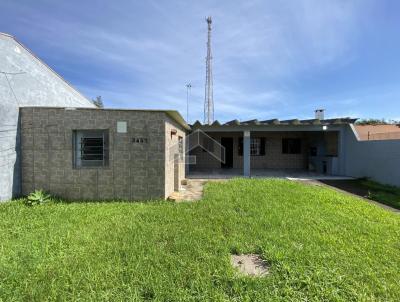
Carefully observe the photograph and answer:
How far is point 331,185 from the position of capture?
34.8 feet

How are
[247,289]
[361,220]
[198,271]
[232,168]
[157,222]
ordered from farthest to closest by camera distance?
[232,168] → [361,220] → [157,222] → [198,271] → [247,289]

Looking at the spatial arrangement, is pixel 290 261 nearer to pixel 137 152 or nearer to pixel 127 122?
pixel 137 152

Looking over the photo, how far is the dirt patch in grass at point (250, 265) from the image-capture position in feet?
10.7

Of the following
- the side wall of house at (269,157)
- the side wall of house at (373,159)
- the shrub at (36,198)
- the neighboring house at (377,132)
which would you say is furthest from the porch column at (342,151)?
the shrub at (36,198)

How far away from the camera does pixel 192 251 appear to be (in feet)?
12.2

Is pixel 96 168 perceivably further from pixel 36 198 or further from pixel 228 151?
pixel 228 151

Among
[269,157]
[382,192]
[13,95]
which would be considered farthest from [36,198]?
[269,157]

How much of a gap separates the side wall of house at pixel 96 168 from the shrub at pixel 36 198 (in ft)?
1.20

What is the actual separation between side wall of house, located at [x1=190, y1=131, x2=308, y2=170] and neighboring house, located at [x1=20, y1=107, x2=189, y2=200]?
9784 mm

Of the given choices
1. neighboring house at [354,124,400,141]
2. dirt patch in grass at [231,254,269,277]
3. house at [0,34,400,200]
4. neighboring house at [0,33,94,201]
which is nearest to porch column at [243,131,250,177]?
neighboring house at [354,124,400,141]

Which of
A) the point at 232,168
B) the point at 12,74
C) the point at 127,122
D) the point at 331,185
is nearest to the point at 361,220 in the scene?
the point at 331,185

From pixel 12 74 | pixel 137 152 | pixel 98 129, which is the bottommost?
pixel 137 152

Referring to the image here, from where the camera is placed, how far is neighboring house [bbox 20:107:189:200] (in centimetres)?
695

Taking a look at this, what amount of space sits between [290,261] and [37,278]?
3354mm
